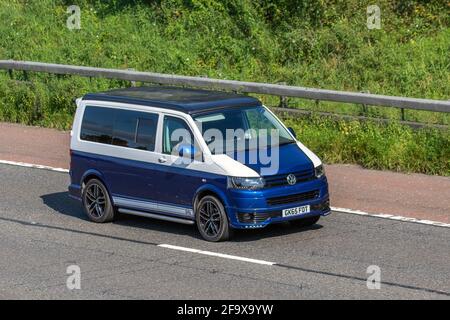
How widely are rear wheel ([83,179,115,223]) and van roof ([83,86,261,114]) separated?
127 centimetres

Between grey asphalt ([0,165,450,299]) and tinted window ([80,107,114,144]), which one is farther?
tinted window ([80,107,114,144])

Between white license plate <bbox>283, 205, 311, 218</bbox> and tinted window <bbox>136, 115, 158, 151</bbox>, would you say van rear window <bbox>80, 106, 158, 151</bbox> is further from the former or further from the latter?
white license plate <bbox>283, 205, 311, 218</bbox>

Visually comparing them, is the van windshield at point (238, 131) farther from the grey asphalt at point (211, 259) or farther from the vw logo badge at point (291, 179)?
the grey asphalt at point (211, 259)

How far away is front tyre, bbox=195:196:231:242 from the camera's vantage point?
15781 millimetres

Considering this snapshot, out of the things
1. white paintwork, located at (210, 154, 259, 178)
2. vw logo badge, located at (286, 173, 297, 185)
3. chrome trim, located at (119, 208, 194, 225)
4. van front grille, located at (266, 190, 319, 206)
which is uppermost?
white paintwork, located at (210, 154, 259, 178)

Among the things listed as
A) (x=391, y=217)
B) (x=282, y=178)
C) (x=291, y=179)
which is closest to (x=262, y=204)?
(x=282, y=178)

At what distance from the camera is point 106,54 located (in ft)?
94.4

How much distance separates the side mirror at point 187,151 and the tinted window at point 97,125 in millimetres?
1415

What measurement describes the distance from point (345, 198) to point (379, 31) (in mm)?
8590

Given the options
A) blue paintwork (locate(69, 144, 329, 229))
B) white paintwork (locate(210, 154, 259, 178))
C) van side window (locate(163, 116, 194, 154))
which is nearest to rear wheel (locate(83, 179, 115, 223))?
blue paintwork (locate(69, 144, 329, 229))

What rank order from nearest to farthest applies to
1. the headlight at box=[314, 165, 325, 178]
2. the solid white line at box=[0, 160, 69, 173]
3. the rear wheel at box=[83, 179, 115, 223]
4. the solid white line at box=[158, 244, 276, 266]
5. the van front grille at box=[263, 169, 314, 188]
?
the solid white line at box=[158, 244, 276, 266] → the van front grille at box=[263, 169, 314, 188] → the headlight at box=[314, 165, 325, 178] → the rear wheel at box=[83, 179, 115, 223] → the solid white line at box=[0, 160, 69, 173]

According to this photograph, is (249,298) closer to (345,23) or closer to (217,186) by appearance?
(217,186)

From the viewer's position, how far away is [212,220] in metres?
15.9

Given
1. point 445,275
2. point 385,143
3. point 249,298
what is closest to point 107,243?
point 249,298
